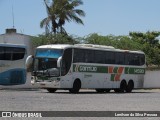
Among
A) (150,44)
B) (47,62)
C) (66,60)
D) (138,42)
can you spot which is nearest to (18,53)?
(47,62)

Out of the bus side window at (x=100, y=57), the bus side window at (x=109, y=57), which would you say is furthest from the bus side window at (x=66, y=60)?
the bus side window at (x=109, y=57)

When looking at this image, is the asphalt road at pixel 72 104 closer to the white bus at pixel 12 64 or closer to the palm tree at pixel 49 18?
the white bus at pixel 12 64

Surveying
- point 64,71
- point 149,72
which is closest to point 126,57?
point 64,71

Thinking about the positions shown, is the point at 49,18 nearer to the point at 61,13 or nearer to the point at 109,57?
the point at 61,13

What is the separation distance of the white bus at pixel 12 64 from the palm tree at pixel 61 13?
17393mm

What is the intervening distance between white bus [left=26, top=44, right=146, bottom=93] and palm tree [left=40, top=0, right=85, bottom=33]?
17.3m

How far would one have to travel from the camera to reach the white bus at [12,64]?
36625mm

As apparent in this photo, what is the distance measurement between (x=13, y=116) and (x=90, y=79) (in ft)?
69.0

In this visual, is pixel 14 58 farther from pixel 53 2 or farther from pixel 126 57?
pixel 53 2

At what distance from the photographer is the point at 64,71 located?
106 ft

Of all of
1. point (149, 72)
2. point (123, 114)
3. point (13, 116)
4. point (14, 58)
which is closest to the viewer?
point (13, 116)

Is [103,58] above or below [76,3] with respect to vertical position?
below

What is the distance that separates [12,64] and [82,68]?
6.46 meters

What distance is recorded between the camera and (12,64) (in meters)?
37.4
